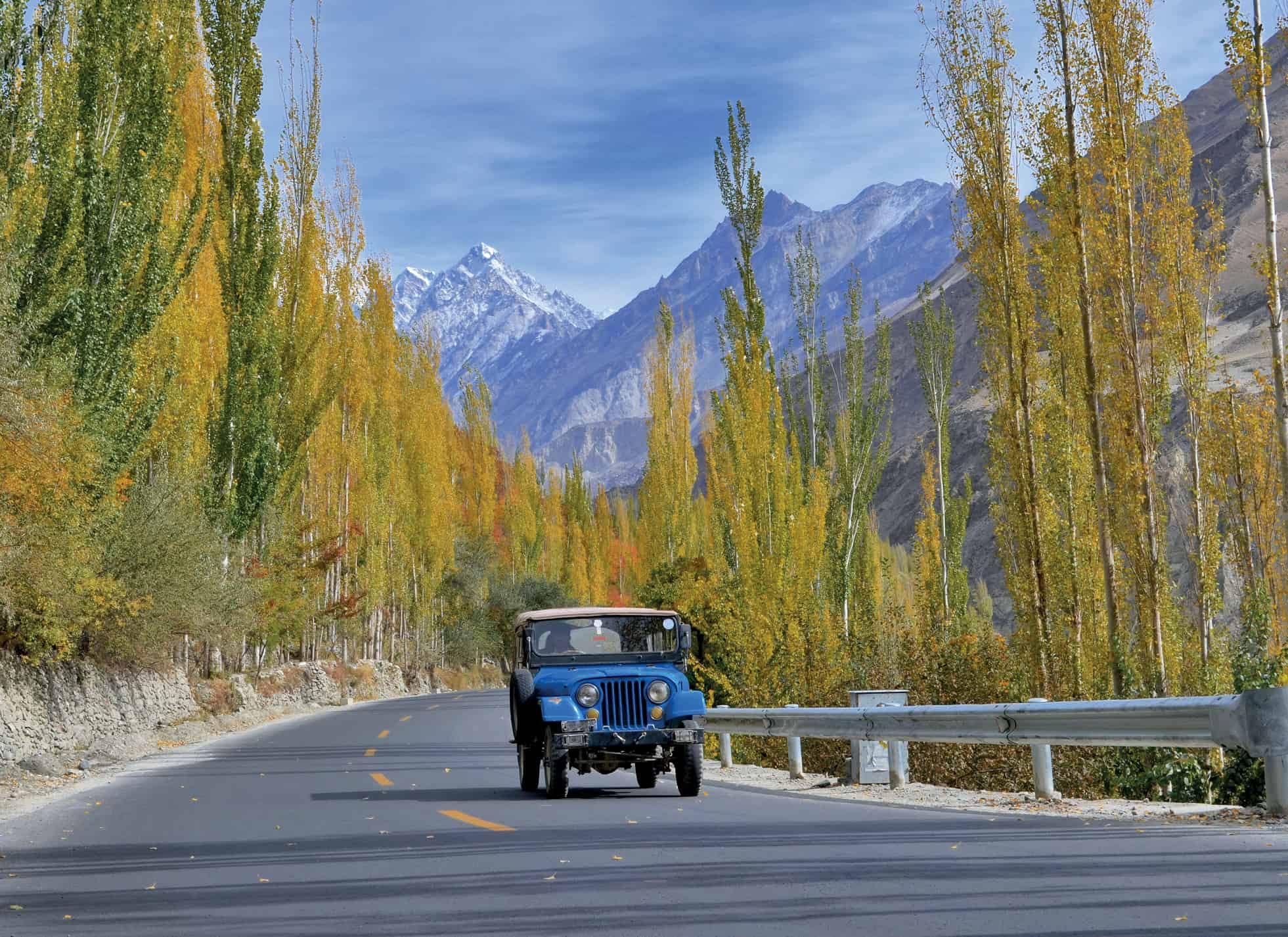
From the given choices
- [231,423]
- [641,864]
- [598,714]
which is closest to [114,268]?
[231,423]

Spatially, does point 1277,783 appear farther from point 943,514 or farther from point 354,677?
point 354,677

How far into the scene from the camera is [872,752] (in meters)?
14.2

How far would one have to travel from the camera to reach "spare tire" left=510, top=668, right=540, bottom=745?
46.6 feet

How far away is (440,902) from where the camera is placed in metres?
7.18

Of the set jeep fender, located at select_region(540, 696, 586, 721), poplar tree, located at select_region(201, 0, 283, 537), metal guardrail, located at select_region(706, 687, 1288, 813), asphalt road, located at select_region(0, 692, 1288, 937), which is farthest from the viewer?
poplar tree, located at select_region(201, 0, 283, 537)

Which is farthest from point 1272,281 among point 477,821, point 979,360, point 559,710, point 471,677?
point 471,677

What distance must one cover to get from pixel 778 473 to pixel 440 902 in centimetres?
1827

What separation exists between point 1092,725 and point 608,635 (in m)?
5.97

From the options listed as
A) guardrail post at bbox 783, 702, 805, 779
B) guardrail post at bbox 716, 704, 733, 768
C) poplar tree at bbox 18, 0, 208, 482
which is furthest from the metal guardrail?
poplar tree at bbox 18, 0, 208, 482

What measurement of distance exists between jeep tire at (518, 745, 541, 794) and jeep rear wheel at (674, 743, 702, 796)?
5.31 ft

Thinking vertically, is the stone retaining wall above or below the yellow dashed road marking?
above

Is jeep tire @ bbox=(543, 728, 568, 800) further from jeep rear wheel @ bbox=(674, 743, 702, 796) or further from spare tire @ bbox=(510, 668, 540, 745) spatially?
jeep rear wheel @ bbox=(674, 743, 702, 796)

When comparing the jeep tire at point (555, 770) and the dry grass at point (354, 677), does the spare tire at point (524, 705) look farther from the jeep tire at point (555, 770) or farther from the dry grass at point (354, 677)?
the dry grass at point (354, 677)

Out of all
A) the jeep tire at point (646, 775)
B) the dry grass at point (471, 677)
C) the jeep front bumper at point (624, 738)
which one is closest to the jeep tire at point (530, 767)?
the jeep front bumper at point (624, 738)
